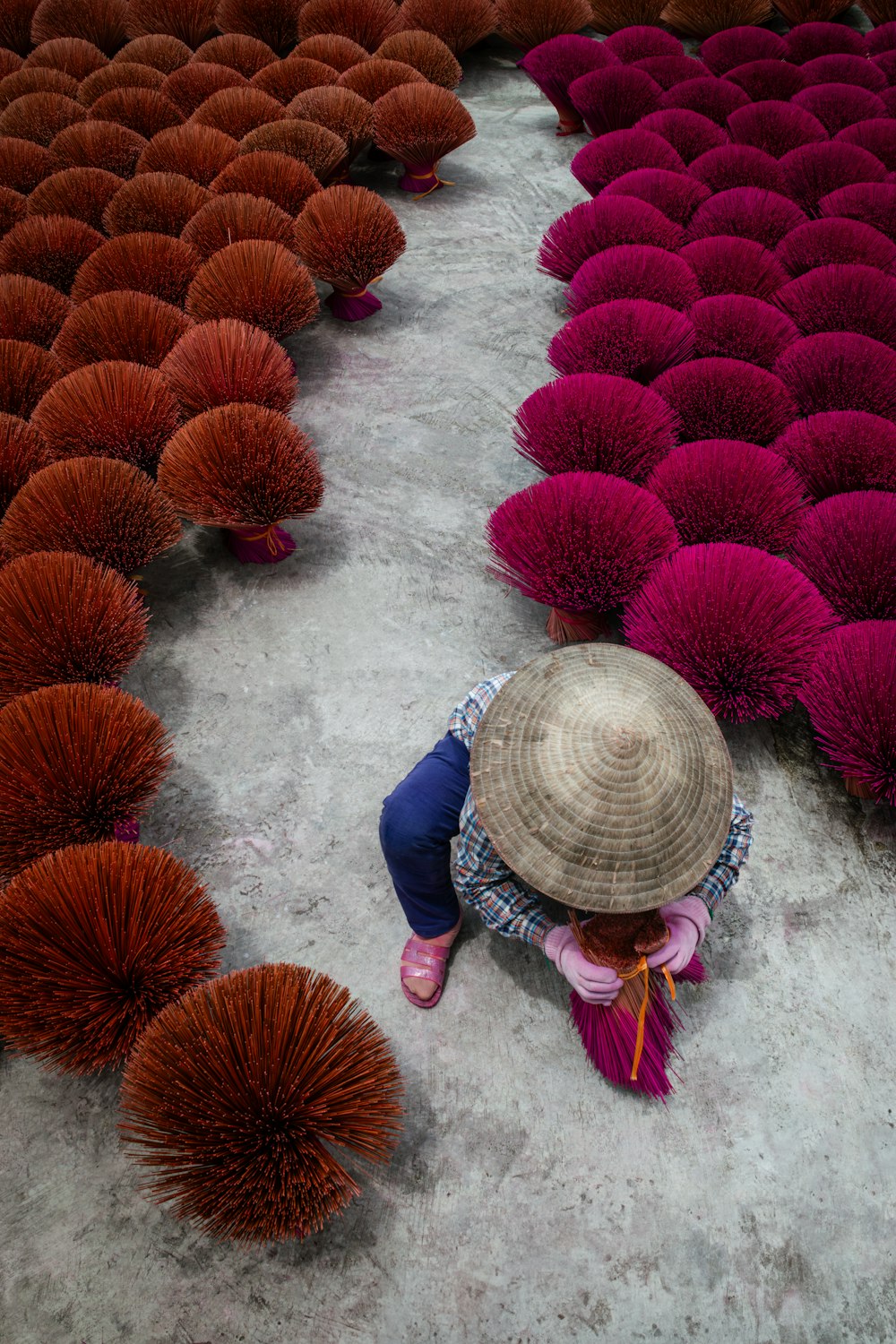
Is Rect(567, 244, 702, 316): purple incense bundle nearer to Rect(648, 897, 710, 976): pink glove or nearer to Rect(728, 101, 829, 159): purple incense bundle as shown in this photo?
Rect(728, 101, 829, 159): purple incense bundle

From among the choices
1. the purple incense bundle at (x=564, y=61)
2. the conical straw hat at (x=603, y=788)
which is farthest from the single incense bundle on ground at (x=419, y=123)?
the conical straw hat at (x=603, y=788)

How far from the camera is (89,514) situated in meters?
1.50

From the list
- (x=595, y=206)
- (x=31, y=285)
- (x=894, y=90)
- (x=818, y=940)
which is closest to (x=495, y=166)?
(x=595, y=206)

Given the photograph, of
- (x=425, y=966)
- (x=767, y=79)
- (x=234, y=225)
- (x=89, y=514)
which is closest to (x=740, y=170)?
(x=767, y=79)

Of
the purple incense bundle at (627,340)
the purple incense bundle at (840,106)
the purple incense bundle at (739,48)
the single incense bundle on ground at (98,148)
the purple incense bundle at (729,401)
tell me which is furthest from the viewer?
the purple incense bundle at (739,48)

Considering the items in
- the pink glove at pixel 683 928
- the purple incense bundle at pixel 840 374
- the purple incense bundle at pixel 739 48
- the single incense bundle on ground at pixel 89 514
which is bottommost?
the pink glove at pixel 683 928

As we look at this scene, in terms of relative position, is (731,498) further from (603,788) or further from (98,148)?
(98,148)

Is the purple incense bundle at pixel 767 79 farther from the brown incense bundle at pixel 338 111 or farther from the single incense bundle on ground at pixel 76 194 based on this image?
the single incense bundle on ground at pixel 76 194

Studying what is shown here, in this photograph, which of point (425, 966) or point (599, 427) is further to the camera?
point (599, 427)

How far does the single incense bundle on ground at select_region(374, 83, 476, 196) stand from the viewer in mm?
2430

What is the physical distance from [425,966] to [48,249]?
1.79 meters

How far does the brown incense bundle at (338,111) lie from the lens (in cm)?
243

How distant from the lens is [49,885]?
1080 millimetres

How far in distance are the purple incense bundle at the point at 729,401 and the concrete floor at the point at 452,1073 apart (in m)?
0.40
